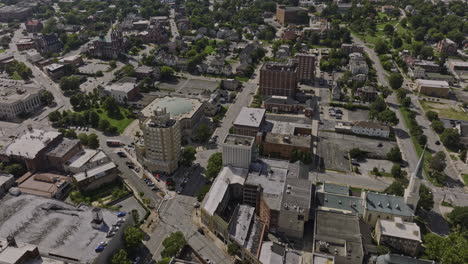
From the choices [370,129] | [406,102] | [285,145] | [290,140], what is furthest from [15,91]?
[406,102]

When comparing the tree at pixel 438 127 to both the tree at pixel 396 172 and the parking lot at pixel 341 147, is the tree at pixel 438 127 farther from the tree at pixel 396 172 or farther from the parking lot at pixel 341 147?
the tree at pixel 396 172

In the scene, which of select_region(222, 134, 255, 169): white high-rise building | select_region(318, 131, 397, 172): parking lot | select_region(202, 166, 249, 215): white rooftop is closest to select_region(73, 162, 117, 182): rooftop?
select_region(202, 166, 249, 215): white rooftop

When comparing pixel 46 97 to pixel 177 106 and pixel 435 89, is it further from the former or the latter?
pixel 435 89

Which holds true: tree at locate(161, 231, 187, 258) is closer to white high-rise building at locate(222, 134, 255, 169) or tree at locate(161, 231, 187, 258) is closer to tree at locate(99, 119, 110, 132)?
white high-rise building at locate(222, 134, 255, 169)

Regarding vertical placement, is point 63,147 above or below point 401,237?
above

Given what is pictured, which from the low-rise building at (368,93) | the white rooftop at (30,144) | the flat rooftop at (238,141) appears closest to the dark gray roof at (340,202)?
the flat rooftop at (238,141)

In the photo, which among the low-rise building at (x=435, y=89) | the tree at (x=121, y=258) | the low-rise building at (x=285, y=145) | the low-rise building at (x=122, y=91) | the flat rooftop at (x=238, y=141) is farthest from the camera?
the low-rise building at (x=435, y=89)

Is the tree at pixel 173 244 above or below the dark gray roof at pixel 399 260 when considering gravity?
below
